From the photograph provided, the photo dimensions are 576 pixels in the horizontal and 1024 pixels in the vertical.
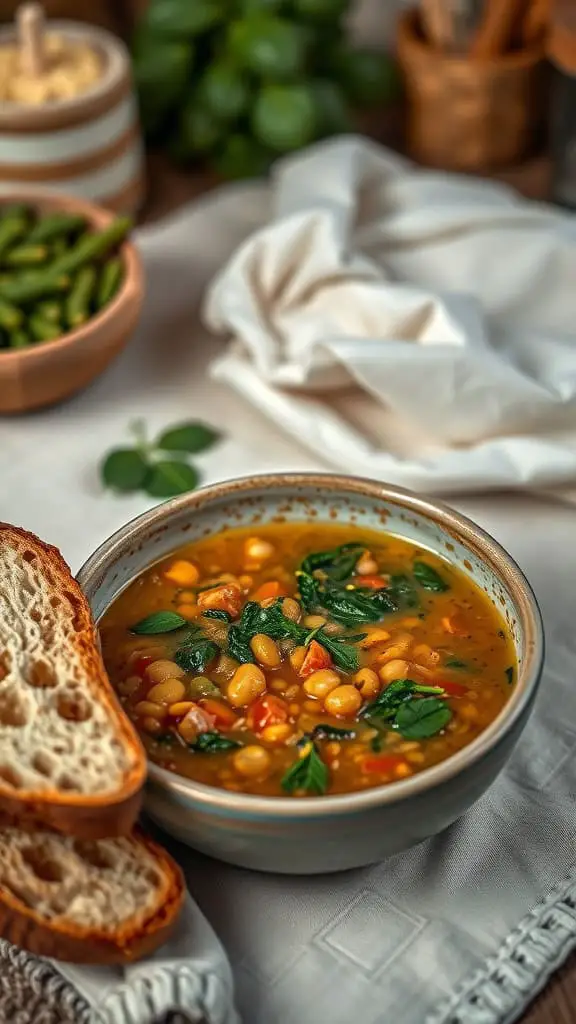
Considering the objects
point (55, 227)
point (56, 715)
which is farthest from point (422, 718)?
point (55, 227)

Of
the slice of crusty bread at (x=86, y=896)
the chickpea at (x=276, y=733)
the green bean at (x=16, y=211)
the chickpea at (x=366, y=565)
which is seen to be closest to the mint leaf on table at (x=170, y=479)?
the chickpea at (x=366, y=565)

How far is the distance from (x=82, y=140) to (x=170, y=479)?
1112mm

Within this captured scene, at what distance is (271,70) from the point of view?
3299 mm

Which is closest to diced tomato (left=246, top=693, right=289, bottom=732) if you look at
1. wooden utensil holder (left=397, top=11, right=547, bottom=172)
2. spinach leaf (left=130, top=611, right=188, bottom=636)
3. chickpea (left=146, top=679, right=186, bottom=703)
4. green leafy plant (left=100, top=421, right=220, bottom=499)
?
chickpea (left=146, top=679, right=186, bottom=703)

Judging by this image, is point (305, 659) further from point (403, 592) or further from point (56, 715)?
point (56, 715)

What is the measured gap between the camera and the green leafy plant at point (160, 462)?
8.36ft

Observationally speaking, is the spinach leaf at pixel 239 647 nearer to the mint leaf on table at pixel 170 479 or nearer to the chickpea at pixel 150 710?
the chickpea at pixel 150 710

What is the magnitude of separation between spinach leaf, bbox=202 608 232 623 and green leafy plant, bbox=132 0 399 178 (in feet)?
5.89

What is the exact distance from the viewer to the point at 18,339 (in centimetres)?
266

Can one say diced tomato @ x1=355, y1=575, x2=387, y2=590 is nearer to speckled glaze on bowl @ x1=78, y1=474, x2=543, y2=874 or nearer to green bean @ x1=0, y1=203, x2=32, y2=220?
speckled glaze on bowl @ x1=78, y1=474, x2=543, y2=874

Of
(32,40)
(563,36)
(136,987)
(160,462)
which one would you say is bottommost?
(160,462)

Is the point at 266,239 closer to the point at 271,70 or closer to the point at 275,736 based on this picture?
the point at 271,70

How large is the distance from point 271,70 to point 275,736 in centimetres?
216

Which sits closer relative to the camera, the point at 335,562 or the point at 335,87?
the point at 335,562
